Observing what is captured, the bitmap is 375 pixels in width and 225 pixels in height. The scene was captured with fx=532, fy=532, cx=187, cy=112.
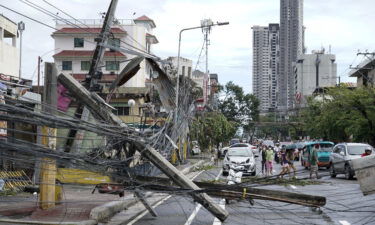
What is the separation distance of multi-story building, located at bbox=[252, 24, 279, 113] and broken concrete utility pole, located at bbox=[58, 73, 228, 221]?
173094 millimetres

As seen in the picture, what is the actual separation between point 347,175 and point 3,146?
21.6m

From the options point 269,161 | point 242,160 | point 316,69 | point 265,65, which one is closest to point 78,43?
point 242,160

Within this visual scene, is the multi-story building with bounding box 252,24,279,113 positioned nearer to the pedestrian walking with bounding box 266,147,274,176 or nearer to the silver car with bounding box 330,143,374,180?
the pedestrian walking with bounding box 266,147,274,176

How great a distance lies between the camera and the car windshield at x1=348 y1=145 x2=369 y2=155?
27.8 meters

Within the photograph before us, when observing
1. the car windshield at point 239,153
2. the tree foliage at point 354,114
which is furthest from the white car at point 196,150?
the car windshield at point 239,153

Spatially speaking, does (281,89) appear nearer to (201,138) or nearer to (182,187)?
(201,138)

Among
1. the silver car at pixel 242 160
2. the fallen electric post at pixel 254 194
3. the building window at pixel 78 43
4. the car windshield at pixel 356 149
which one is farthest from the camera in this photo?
the building window at pixel 78 43

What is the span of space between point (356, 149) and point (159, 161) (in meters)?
20.0

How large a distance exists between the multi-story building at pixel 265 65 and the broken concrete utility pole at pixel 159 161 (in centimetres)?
17309

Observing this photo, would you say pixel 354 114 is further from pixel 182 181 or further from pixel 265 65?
pixel 265 65

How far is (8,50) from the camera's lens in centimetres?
3250

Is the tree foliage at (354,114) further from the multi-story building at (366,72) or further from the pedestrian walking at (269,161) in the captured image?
the pedestrian walking at (269,161)

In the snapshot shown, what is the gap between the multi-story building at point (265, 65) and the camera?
7239 inches

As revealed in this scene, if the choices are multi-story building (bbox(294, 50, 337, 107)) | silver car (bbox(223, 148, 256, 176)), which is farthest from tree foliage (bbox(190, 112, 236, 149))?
multi-story building (bbox(294, 50, 337, 107))
